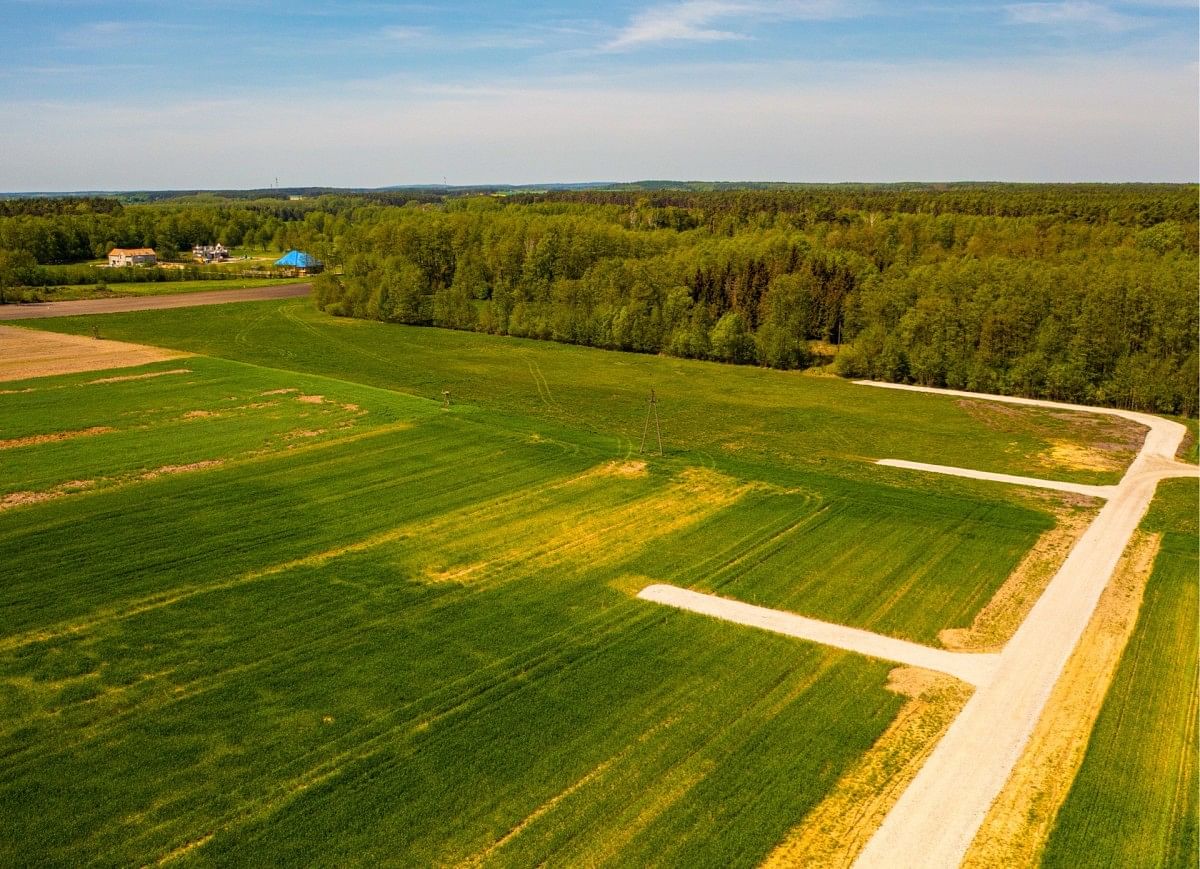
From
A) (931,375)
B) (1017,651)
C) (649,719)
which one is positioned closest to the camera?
(649,719)

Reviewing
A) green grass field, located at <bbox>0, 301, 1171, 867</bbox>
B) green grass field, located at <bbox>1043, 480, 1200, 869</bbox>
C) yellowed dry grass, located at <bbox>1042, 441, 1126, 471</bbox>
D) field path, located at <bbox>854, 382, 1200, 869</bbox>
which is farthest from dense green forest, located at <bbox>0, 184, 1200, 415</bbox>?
green grass field, located at <bbox>1043, 480, 1200, 869</bbox>

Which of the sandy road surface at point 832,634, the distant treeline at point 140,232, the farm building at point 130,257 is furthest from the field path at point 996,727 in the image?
the farm building at point 130,257

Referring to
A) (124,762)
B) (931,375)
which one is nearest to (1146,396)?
(931,375)

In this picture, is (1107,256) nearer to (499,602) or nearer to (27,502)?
(499,602)

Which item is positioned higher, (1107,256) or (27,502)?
(1107,256)

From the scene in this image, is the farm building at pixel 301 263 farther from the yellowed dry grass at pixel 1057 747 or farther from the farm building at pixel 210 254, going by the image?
the yellowed dry grass at pixel 1057 747
